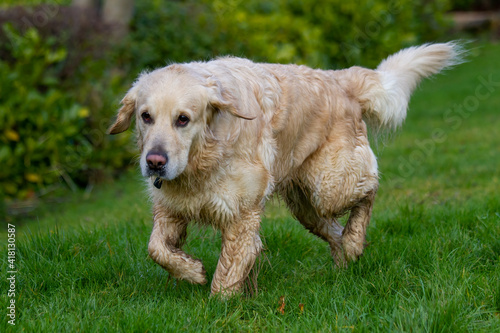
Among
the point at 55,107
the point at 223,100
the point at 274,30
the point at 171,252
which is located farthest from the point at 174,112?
the point at 274,30

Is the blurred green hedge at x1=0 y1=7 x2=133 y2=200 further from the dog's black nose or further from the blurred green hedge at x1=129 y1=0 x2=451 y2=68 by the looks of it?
the dog's black nose

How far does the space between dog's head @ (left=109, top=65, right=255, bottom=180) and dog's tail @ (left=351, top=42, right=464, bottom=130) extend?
4.77 ft

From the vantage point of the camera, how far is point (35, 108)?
8.46 metres

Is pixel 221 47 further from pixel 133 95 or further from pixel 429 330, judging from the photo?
pixel 429 330

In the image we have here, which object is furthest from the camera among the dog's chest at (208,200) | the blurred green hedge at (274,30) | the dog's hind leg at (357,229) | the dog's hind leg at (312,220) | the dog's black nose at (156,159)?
the blurred green hedge at (274,30)

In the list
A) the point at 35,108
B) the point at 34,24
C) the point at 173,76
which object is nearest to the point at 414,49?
the point at 173,76

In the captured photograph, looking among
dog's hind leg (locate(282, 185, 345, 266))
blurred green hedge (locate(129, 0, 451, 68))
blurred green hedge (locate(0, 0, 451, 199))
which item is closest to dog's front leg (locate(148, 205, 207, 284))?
dog's hind leg (locate(282, 185, 345, 266))

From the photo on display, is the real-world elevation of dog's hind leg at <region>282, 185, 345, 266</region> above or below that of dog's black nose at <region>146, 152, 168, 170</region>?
below

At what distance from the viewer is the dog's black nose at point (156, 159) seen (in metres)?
3.39

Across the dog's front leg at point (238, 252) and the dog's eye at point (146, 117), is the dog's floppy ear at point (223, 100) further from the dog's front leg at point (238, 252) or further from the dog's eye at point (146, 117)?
the dog's front leg at point (238, 252)

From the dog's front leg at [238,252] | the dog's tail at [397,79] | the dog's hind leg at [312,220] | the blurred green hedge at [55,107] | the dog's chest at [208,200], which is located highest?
the dog's tail at [397,79]

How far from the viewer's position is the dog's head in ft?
11.3

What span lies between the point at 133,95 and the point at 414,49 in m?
2.46

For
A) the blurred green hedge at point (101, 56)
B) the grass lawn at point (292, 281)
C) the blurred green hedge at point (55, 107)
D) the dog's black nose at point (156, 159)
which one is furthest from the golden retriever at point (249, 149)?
the blurred green hedge at point (55, 107)
